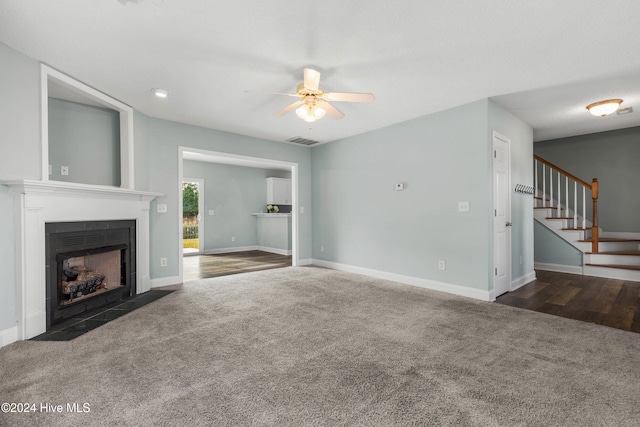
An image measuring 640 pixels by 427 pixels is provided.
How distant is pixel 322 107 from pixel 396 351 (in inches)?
94.1

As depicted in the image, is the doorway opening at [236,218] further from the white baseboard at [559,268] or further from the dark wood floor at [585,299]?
the white baseboard at [559,268]

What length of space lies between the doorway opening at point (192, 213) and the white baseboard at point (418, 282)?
399 centimetres

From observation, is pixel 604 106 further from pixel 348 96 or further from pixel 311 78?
pixel 311 78

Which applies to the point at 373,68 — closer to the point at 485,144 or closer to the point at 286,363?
the point at 485,144

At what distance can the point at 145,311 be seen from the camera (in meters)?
3.39

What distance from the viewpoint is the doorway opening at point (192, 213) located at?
26.7 feet

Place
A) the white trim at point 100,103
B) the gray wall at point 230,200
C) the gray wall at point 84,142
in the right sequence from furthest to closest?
the gray wall at point 230,200 < the gray wall at point 84,142 < the white trim at point 100,103

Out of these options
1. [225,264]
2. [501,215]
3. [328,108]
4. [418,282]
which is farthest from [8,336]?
[501,215]

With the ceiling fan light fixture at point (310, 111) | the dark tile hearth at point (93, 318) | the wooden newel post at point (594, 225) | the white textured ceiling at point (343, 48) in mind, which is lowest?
the dark tile hearth at point (93, 318)

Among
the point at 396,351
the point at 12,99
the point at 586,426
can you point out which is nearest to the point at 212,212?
the point at 12,99

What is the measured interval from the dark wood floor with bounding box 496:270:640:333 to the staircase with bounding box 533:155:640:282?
29 cm

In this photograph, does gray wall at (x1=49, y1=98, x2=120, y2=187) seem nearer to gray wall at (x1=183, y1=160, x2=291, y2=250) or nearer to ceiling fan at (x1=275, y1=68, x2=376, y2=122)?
ceiling fan at (x1=275, y1=68, x2=376, y2=122)

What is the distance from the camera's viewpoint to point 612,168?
18.9 ft

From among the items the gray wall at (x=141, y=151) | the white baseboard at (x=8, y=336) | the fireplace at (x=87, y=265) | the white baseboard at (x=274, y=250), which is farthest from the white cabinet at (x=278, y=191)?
the white baseboard at (x=8, y=336)
